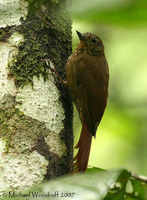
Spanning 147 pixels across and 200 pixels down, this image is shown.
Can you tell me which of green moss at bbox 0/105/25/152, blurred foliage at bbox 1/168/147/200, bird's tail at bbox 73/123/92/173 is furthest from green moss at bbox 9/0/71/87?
blurred foliage at bbox 1/168/147/200

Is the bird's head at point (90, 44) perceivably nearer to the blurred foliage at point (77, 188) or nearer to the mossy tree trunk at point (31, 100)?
the mossy tree trunk at point (31, 100)

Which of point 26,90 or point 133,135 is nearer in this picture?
point 26,90

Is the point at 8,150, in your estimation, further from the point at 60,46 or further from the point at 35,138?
Answer: the point at 60,46

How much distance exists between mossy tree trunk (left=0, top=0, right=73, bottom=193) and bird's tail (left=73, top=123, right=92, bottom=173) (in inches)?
5.0

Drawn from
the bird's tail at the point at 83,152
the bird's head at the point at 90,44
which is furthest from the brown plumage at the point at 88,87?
the bird's head at the point at 90,44

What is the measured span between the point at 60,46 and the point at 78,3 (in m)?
1.22

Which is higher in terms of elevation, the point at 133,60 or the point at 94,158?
the point at 133,60

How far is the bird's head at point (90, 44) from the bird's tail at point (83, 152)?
88 centimetres

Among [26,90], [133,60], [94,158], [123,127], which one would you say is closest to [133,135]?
[123,127]

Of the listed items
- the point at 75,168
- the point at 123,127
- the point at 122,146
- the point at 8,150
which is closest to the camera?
the point at 8,150

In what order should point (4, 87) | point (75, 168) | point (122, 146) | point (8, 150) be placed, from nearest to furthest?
point (8, 150), point (4, 87), point (75, 168), point (122, 146)

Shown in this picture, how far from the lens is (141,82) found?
4.82 m

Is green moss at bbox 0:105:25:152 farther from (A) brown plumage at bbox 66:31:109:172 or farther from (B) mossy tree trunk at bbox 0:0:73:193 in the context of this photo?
(A) brown plumage at bbox 66:31:109:172

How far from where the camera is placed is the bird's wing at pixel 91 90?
283 centimetres
